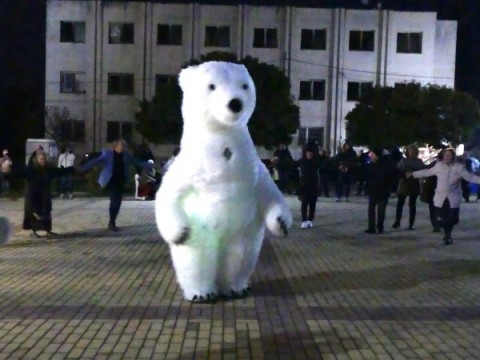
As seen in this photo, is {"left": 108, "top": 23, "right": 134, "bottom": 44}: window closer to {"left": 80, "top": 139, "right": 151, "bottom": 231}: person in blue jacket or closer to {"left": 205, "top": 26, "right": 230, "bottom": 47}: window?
{"left": 205, "top": 26, "right": 230, "bottom": 47}: window

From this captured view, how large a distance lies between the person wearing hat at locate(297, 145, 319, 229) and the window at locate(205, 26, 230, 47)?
3038 cm

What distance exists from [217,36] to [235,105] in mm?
38164

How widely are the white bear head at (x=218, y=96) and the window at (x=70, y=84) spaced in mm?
38046

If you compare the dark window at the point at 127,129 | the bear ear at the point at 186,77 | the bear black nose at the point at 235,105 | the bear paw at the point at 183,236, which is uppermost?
the bear ear at the point at 186,77

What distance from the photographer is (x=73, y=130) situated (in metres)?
45.3

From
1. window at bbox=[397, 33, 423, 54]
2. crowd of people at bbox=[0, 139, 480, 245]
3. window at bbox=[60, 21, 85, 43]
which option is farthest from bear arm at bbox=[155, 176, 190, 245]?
window at bbox=[397, 33, 423, 54]

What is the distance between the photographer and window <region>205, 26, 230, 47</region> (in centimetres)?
4509

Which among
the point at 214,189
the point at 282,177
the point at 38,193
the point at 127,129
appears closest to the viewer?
the point at 214,189

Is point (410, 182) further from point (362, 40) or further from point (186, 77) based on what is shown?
point (362, 40)

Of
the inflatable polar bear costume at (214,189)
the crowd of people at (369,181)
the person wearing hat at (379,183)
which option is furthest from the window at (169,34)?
the inflatable polar bear costume at (214,189)

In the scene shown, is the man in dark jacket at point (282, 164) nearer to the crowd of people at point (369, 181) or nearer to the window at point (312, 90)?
the crowd of people at point (369, 181)

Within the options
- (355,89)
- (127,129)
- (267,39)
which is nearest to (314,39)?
(267,39)

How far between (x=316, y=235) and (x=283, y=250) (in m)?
2.17

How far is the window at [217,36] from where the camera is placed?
148 feet
